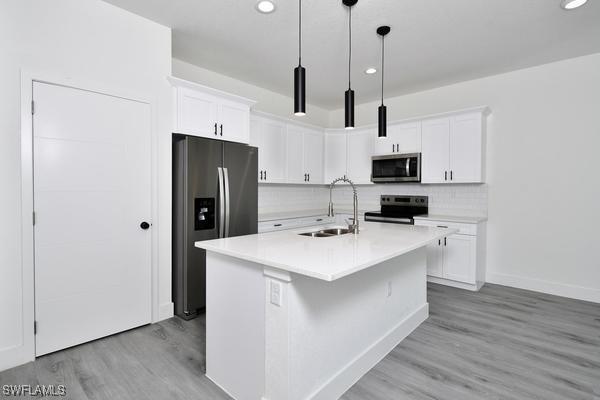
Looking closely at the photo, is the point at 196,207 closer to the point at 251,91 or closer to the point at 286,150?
the point at 286,150

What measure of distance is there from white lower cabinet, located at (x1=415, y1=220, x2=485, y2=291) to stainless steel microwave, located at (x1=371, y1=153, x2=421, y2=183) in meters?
0.74

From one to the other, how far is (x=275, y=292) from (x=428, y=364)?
4.61 feet

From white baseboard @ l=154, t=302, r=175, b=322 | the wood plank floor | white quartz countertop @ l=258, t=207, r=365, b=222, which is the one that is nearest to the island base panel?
the wood plank floor

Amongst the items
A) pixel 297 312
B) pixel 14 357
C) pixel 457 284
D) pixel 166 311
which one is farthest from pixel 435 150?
pixel 14 357

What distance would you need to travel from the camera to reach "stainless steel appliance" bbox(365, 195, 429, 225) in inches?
173

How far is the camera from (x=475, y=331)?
2.71 m

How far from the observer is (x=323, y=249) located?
185 centimetres

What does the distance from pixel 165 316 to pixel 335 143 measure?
150 inches

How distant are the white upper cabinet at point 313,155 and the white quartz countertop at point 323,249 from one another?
8.67ft

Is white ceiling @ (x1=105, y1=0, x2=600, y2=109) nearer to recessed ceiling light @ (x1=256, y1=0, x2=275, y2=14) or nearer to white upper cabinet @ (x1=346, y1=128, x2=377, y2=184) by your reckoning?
recessed ceiling light @ (x1=256, y1=0, x2=275, y2=14)

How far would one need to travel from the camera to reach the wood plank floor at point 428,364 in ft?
6.22

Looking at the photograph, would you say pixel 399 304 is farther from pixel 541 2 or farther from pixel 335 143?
pixel 335 143

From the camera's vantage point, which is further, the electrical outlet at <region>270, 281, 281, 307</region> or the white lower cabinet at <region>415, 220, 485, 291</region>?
the white lower cabinet at <region>415, 220, 485, 291</region>

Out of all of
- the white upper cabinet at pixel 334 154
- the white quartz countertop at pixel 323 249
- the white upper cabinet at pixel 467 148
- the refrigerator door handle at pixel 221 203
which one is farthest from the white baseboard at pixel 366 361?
the white upper cabinet at pixel 334 154
